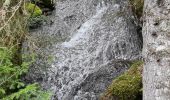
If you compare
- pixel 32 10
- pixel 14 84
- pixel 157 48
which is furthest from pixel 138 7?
pixel 157 48

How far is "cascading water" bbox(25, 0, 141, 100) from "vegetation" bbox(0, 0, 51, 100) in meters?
1.09

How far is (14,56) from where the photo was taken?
697 cm

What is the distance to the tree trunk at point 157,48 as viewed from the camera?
2.70 meters

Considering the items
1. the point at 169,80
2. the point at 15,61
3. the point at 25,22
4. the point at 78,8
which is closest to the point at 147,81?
the point at 169,80

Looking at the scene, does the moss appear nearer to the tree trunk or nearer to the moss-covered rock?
the moss-covered rock

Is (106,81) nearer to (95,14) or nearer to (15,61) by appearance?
(15,61)

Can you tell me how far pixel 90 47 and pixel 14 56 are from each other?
6.82 feet

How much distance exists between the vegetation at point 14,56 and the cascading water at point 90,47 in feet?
3.58

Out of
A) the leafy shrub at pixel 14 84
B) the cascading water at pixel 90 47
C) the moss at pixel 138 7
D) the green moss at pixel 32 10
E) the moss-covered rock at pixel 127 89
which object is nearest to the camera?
the leafy shrub at pixel 14 84

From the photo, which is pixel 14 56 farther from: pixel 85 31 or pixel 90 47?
pixel 85 31

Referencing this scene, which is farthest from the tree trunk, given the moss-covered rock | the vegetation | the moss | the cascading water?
the moss

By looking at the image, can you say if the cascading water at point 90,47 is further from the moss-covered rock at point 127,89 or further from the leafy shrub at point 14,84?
the leafy shrub at point 14,84

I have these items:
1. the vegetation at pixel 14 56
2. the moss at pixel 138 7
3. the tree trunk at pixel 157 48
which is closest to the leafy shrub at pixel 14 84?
the vegetation at pixel 14 56

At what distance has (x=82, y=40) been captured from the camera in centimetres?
887
